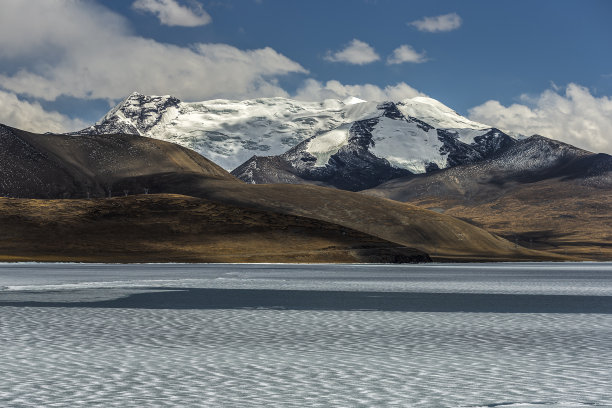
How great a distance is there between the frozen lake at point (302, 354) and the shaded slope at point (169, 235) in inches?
4028

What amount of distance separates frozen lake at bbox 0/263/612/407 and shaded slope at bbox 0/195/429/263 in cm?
10232

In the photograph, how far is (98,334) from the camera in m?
24.4

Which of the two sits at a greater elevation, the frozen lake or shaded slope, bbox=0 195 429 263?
shaded slope, bbox=0 195 429 263

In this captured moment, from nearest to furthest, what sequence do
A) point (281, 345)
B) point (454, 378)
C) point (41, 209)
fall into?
point (454, 378)
point (281, 345)
point (41, 209)

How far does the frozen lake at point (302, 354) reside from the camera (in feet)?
48.8

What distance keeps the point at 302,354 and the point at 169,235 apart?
5621 inches

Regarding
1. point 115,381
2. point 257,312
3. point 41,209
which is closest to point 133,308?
point 257,312

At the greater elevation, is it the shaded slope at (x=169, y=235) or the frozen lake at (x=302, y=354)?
the shaded slope at (x=169, y=235)

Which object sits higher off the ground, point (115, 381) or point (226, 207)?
point (226, 207)

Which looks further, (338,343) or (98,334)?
(98,334)

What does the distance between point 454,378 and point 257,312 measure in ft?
56.0

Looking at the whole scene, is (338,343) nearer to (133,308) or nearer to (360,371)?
(360,371)

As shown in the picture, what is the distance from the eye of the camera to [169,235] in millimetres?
160625

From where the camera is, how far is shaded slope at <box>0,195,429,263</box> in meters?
142
